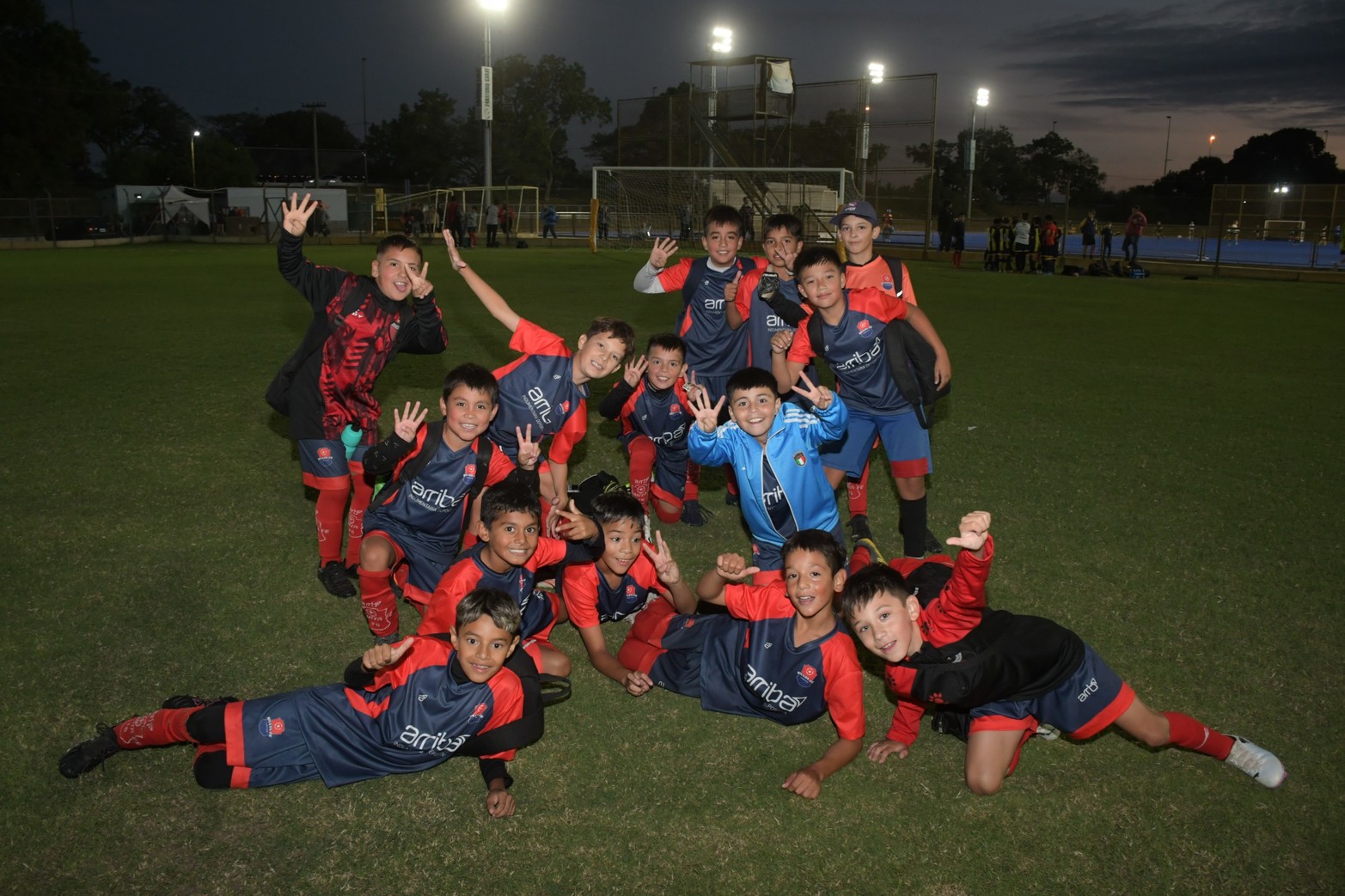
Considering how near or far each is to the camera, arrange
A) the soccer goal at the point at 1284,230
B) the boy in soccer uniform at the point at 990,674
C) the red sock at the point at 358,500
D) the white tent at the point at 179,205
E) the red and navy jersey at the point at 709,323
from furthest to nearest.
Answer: the white tent at the point at 179,205, the soccer goal at the point at 1284,230, the red and navy jersey at the point at 709,323, the red sock at the point at 358,500, the boy in soccer uniform at the point at 990,674

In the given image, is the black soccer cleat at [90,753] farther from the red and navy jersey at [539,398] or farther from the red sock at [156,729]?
the red and navy jersey at [539,398]

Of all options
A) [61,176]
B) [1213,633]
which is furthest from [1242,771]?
[61,176]

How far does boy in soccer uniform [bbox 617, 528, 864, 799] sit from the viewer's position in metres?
3.93

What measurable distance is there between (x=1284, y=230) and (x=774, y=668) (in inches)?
1619

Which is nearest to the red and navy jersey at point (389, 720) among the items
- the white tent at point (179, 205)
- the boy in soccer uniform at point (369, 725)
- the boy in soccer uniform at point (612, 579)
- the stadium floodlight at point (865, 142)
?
the boy in soccer uniform at point (369, 725)

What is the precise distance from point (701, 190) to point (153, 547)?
80.5ft

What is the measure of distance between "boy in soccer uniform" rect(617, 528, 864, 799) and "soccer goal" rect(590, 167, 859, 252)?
78.4 feet

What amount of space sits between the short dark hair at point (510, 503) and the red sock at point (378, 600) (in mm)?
656

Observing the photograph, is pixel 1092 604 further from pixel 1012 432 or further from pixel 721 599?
pixel 1012 432

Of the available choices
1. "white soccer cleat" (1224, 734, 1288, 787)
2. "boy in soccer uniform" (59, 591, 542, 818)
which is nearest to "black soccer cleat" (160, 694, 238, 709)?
"boy in soccer uniform" (59, 591, 542, 818)

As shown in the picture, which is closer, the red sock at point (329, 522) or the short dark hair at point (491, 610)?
the short dark hair at point (491, 610)

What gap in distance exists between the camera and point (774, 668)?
4.11 meters

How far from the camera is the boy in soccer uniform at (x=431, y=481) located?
4914 mm

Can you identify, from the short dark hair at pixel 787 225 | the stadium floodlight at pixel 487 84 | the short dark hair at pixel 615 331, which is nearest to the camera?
the short dark hair at pixel 615 331
